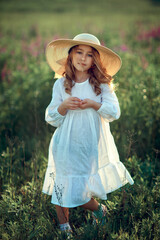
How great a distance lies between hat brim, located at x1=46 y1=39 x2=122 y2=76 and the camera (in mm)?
2367

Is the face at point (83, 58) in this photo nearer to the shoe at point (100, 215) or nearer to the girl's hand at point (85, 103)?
the girl's hand at point (85, 103)

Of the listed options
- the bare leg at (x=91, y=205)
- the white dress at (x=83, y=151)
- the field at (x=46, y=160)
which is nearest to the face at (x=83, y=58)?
the white dress at (x=83, y=151)

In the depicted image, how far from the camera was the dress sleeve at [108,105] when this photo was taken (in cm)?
229

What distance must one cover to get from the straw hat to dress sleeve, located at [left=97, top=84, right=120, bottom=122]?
24cm

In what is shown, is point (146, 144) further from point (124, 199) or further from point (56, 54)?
point (56, 54)

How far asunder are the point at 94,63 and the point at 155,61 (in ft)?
14.4

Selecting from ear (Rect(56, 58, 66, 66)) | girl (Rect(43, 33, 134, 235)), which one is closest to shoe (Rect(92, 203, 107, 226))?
girl (Rect(43, 33, 134, 235))

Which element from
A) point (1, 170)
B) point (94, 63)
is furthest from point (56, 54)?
point (1, 170)

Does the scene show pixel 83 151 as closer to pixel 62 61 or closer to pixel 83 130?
pixel 83 130

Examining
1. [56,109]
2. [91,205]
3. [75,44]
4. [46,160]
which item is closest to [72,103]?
[56,109]

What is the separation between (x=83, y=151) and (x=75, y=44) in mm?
940

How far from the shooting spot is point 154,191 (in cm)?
260

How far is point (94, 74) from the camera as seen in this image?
7.99 feet

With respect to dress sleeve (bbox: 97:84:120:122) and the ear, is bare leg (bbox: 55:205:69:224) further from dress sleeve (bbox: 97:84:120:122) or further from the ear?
the ear
